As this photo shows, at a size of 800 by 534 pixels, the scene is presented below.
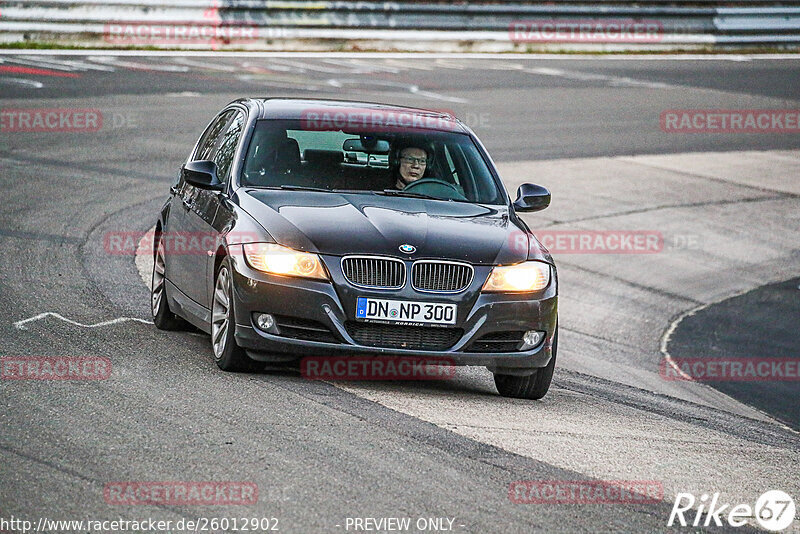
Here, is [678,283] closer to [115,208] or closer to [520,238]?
[115,208]

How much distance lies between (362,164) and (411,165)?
Answer: 1.11 feet

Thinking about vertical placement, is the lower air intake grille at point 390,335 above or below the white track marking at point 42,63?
above

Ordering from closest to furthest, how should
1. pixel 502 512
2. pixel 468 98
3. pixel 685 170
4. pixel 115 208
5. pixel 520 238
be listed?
1. pixel 502 512
2. pixel 520 238
3. pixel 115 208
4. pixel 685 170
5. pixel 468 98

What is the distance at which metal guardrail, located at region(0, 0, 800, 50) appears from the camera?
29047 millimetres

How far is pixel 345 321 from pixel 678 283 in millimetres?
8767

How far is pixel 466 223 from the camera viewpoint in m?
8.19

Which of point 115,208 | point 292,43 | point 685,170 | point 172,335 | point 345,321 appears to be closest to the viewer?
point 345,321

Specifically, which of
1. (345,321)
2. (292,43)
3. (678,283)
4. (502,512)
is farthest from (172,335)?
(292,43)
